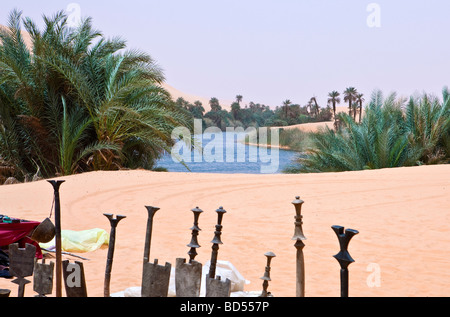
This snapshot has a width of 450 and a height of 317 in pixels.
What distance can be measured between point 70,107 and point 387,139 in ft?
32.4

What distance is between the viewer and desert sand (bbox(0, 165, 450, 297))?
5.18m

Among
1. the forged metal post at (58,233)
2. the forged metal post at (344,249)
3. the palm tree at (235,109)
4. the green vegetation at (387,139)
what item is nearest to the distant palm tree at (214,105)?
the palm tree at (235,109)

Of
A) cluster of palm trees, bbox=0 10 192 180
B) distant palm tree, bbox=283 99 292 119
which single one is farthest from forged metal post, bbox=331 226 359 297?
distant palm tree, bbox=283 99 292 119

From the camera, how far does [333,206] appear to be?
913 centimetres

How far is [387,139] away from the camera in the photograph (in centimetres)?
1641

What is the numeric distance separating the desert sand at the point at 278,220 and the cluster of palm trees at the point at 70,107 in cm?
227

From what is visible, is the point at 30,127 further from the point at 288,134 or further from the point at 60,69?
the point at 288,134

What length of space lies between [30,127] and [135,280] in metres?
12.2

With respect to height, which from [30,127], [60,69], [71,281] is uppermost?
[60,69]

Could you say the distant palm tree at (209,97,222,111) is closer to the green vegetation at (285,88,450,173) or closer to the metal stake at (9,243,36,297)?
the green vegetation at (285,88,450,173)

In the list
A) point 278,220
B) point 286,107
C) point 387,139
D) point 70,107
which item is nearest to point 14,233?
point 278,220

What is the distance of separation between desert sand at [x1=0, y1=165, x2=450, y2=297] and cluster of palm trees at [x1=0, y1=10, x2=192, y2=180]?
227 cm
